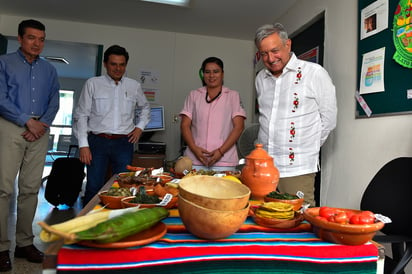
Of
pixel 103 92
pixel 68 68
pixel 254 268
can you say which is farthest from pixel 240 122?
pixel 68 68

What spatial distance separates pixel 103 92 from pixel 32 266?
1336 millimetres

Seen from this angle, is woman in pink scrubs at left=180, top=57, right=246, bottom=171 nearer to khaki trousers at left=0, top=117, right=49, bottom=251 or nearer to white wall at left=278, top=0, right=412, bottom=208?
white wall at left=278, top=0, right=412, bottom=208

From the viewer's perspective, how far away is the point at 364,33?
6.59ft

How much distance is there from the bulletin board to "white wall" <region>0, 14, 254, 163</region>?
2.56 metres

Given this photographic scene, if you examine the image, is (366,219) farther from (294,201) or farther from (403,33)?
(403,33)

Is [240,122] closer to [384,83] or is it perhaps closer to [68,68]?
[384,83]

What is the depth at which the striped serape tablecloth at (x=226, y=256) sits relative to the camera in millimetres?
594

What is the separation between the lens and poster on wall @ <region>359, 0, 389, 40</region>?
1823 mm

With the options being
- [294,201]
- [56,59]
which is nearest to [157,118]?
[294,201]

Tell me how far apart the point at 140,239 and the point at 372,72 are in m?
1.87

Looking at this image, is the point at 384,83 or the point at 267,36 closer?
the point at 267,36

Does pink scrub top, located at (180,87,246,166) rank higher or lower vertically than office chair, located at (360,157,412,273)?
higher

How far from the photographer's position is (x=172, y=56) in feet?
14.3

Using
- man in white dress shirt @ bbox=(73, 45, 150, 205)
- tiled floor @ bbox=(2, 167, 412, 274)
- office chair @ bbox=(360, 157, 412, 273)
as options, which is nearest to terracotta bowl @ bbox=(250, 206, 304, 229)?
office chair @ bbox=(360, 157, 412, 273)
